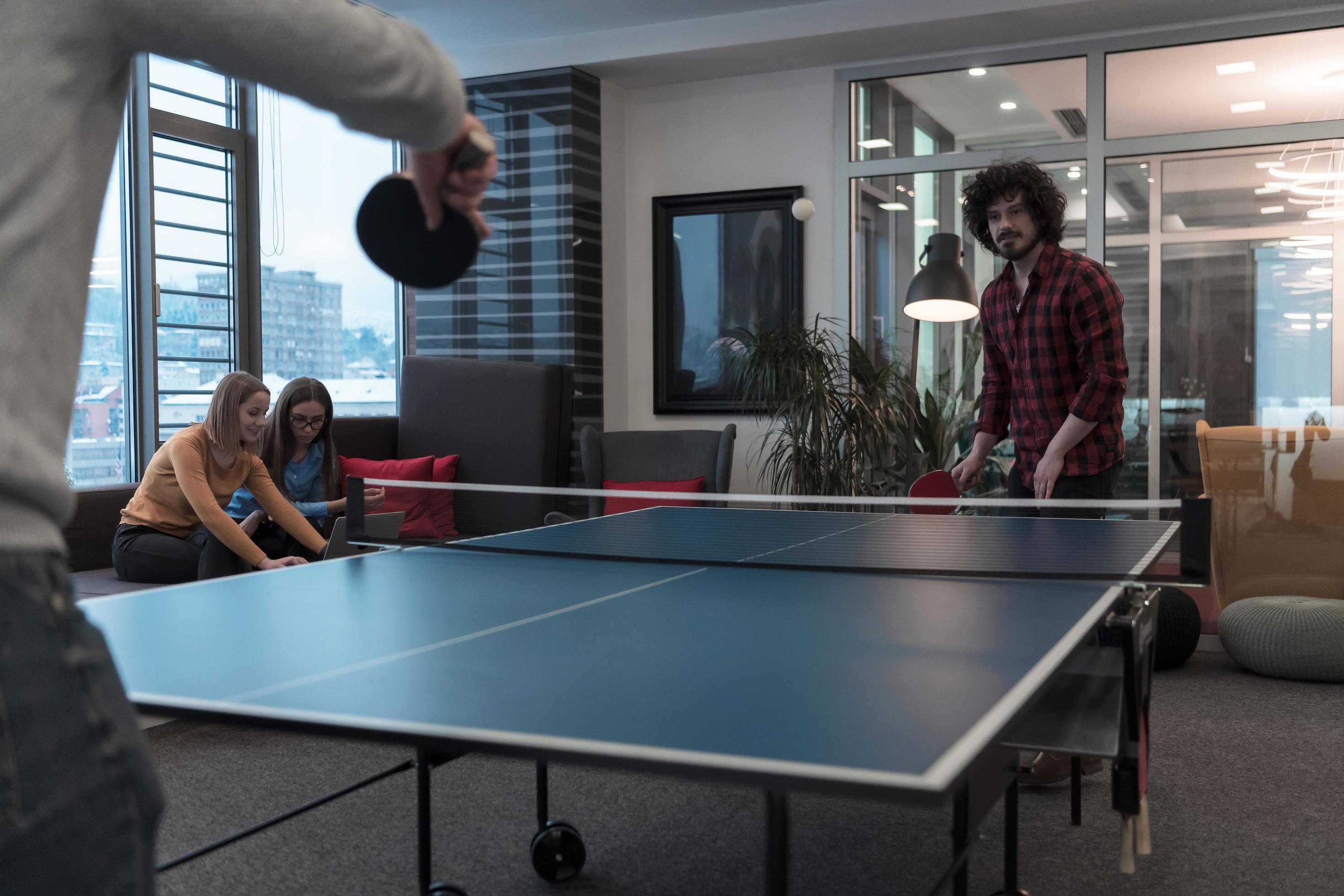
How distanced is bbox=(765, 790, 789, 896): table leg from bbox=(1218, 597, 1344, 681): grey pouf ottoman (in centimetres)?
384

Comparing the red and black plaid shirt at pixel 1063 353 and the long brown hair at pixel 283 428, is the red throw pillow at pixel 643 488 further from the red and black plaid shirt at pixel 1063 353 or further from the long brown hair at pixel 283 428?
the red and black plaid shirt at pixel 1063 353

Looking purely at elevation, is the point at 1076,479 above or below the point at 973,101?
below

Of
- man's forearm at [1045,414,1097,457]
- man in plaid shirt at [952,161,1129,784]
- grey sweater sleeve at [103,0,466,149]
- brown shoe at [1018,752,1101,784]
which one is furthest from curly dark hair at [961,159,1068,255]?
grey sweater sleeve at [103,0,466,149]

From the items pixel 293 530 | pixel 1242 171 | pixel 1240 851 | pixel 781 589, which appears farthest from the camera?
pixel 1242 171

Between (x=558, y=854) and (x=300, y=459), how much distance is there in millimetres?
2475

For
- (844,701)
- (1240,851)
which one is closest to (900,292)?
(1240,851)

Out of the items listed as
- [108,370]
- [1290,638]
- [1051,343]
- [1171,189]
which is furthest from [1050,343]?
[108,370]

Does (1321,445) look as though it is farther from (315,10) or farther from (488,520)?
(315,10)

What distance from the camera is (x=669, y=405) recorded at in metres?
7.00

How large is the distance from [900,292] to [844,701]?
18.4 feet

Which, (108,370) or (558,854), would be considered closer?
(558,854)

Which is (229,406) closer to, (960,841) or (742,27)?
(960,841)

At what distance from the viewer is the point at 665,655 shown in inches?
56.3

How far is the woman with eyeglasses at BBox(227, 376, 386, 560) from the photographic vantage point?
4.20 m
